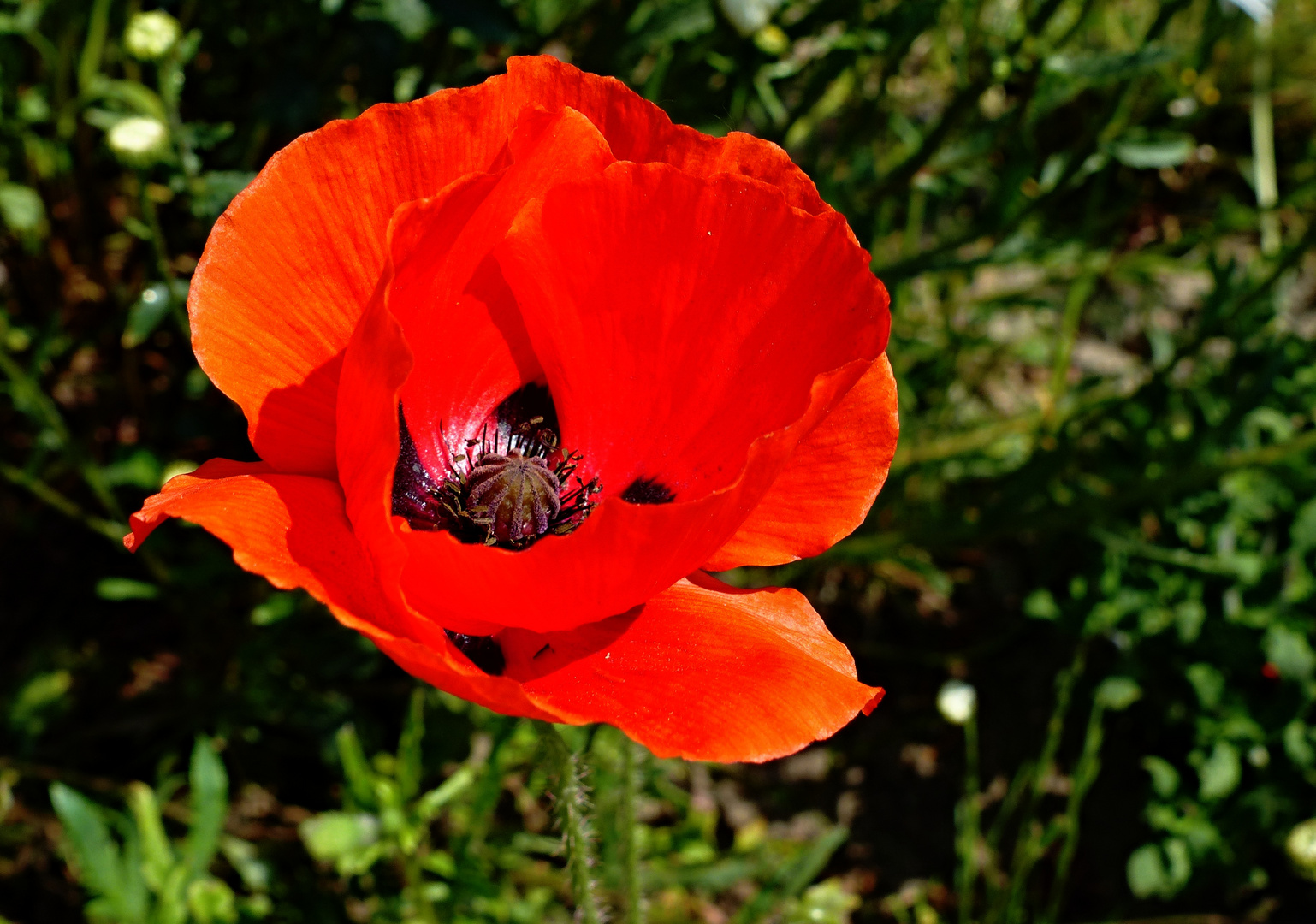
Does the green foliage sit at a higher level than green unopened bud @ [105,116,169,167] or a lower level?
lower

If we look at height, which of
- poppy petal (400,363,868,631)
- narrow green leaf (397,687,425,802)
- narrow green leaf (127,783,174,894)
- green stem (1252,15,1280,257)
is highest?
green stem (1252,15,1280,257)

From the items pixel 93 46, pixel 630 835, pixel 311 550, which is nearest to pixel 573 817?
pixel 630 835

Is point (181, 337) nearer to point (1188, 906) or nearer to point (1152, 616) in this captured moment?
point (1152, 616)

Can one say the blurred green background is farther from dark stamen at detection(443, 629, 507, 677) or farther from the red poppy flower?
the red poppy flower

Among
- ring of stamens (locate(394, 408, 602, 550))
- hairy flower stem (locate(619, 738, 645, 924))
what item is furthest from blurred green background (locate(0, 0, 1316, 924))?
ring of stamens (locate(394, 408, 602, 550))

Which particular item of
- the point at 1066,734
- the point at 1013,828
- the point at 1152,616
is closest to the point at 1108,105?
the point at 1152,616

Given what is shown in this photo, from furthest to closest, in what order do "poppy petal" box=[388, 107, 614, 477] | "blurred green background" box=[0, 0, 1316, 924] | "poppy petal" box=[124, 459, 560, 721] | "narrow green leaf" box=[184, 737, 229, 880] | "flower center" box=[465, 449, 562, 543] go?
"blurred green background" box=[0, 0, 1316, 924]
"narrow green leaf" box=[184, 737, 229, 880]
"flower center" box=[465, 449, 562, 543]
"poppy petal" box=[388, 107, 614, 477]
"poppy petal" box=[124, 459, 560, 721]
